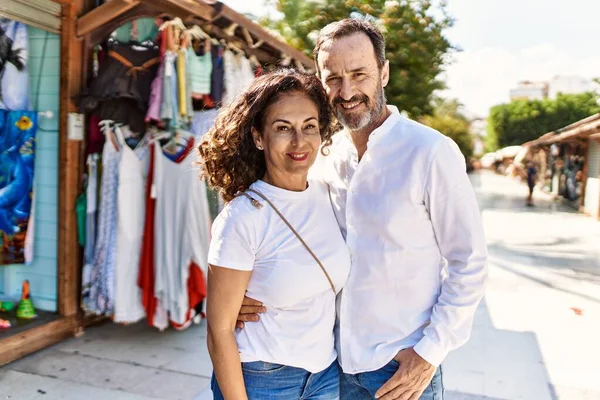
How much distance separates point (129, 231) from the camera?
4.10 m

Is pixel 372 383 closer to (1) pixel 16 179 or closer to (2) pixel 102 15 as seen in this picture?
(1) pixel 16 179

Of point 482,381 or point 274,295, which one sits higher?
point 274,295

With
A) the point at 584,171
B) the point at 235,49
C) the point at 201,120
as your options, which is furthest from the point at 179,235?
the point at 584,171

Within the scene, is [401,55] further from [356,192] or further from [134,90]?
[356,192]

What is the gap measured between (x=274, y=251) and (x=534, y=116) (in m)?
27.8

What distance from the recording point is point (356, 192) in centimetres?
180

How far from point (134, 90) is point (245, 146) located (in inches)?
100

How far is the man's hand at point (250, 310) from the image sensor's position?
160 centimetres

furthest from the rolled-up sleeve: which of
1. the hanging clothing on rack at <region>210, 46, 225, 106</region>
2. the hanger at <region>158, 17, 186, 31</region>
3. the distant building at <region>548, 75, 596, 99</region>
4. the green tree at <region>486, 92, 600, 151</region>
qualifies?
the distant building at <region>548, 75, 596, 99</region>

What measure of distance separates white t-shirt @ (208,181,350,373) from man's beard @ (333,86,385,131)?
34 cm

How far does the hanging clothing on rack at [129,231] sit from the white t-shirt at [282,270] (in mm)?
2671

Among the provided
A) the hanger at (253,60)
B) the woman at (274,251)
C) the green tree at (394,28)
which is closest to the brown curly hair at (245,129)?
the woman at (274,251)

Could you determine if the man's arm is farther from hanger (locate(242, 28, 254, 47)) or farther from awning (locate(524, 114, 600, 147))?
awning (locate(524, 114, 600, 147))

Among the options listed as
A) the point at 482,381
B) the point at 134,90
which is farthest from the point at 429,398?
the point at 134,90
